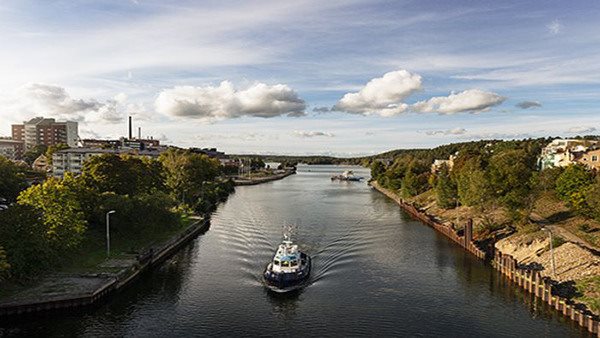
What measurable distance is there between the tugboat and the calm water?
47.4 inches

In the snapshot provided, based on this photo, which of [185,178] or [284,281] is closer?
[284,281]

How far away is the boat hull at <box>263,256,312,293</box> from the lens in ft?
143

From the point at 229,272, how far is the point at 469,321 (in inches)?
946

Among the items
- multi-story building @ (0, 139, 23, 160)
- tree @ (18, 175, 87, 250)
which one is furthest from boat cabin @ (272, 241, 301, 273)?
multi-story building @ (0, 139, 23, 160)

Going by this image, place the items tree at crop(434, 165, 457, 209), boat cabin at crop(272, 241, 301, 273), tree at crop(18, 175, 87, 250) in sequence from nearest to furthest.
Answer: tree at crop(18, 175, 87, 250) → boat cabin at crop(272, 241, 301, 273) → tree at crop(434, 165, 457, 209)

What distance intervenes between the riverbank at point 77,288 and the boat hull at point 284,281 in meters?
13.4

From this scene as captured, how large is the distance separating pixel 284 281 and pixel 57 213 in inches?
874

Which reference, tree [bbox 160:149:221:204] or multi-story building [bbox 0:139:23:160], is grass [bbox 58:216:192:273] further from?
multi-story building [bbox 0:139:23:160]

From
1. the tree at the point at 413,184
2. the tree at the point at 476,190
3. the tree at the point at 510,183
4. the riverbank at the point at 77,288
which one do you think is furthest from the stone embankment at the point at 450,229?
the riverbank at the point at 77,288

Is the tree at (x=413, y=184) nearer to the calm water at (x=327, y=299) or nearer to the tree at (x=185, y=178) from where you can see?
the tree at (x=185, y=178)

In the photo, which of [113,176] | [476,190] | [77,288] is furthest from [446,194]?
[77,288]

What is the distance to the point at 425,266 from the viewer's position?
5344 centimetres

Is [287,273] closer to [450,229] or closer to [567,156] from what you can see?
[450,229]

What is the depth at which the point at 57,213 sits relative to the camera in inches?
1740
